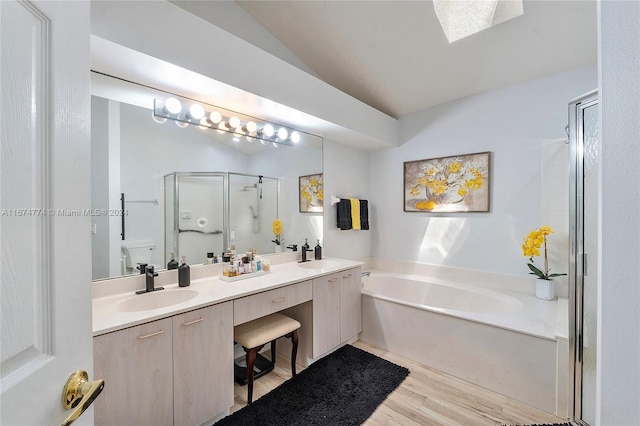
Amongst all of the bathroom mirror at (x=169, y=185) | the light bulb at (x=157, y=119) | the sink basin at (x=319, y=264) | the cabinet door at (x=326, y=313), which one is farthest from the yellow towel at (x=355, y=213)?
the light bulb at (x=157, y=119)

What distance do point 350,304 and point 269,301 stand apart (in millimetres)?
994

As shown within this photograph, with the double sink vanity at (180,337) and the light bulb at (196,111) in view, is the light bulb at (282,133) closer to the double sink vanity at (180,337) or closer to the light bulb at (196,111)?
the light bulb at (196,111)

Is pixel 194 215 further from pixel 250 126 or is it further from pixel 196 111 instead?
pixel 250 126

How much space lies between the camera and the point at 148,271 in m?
1.69

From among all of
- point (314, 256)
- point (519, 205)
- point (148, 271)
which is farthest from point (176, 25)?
point (519, 205)

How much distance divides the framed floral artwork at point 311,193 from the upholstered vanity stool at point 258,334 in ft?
3.95

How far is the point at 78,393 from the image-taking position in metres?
0.52

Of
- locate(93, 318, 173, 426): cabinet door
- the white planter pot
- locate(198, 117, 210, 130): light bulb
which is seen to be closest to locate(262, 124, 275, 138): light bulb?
locate(198, 117, 210, 130): light bulb

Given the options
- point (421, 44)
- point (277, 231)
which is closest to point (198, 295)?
point (277, 231)

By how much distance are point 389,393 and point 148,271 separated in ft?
6.10

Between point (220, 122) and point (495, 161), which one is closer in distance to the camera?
point (220, 122)

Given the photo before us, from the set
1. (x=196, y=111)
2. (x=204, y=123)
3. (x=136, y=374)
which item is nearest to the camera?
(x=136, y=374)

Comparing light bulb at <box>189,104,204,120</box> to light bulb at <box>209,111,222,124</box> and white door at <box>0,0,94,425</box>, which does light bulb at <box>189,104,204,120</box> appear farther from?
white door at <box>0,0,94,425</box>

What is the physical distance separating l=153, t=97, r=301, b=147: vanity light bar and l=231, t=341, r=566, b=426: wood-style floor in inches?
78.9
